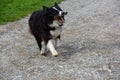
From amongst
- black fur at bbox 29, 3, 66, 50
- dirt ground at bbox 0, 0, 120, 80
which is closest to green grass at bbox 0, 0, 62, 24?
dirt ground at bbox 0, 0, 120, 80

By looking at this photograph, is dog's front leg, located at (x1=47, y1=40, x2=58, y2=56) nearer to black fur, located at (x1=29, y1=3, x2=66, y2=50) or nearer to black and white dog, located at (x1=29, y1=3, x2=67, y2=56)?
black and white dog, located at (x1=29, y1=3, x2=67, y2=56)

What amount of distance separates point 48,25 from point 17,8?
11.4 m

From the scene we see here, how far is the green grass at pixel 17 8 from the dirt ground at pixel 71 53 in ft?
3.49

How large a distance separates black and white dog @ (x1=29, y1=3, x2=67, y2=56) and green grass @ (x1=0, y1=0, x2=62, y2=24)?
22.3 ft

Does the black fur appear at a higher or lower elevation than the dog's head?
lower

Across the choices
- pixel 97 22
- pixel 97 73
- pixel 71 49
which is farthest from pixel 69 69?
pixel 97 22

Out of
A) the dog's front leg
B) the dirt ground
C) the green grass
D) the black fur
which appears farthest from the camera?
the green grass

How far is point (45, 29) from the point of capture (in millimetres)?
11484

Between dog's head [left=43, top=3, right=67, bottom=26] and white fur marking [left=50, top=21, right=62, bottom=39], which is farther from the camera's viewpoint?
white fur marking [left=50, top=21, right=62, bottom=39]

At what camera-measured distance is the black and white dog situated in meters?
11.1

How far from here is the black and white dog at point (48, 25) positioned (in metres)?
11.1

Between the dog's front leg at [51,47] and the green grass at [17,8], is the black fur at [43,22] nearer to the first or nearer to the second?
the dog's front leg at [51,47]

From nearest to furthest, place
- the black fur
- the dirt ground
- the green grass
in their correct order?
the dirt ground → the black fur → the green grass

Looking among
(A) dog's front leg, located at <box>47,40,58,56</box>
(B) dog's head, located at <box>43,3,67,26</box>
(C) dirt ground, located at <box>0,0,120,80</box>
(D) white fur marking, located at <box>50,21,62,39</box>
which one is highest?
(B) dog's head, located at <box>43,3,67,26</box>
